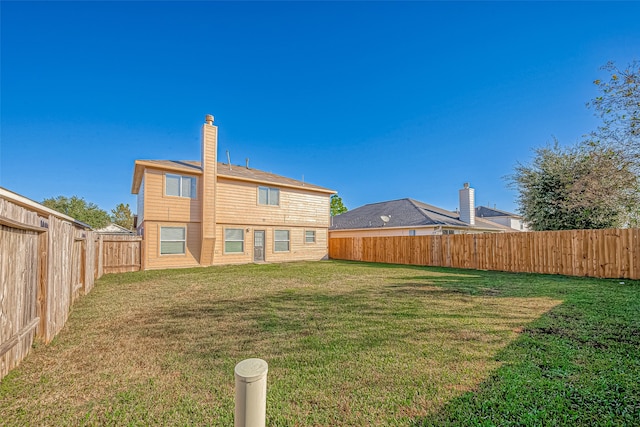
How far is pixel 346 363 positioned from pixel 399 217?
18.3 m

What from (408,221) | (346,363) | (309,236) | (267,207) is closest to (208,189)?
(267,207)

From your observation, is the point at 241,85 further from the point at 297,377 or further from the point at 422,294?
the point at 297,377

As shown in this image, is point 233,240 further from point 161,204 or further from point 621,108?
point 621,108

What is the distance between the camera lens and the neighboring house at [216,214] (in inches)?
502

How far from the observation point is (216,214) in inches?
553

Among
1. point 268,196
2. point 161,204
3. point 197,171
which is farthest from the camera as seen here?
point 268,196

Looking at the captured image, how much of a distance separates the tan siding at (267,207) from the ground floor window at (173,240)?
1811 millimetres

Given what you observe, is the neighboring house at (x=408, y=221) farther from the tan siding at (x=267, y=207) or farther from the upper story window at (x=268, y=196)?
the upper story window at (x=268, y=196)

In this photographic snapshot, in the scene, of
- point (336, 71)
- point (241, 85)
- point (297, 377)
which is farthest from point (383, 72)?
point (297, 377)

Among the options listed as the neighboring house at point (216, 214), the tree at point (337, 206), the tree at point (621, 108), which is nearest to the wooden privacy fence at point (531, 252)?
the tree at point (621, 108)

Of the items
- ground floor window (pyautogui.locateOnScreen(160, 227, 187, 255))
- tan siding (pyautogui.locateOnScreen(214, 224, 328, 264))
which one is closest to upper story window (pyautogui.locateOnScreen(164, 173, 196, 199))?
ground floor window (pyautogui.locateOnScreen(160, 227, 187, 255))

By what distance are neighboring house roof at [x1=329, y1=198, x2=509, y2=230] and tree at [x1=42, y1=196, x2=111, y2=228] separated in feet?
130

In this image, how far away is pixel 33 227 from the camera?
3.34m

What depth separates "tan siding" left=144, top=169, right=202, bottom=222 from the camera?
12.5 meters
